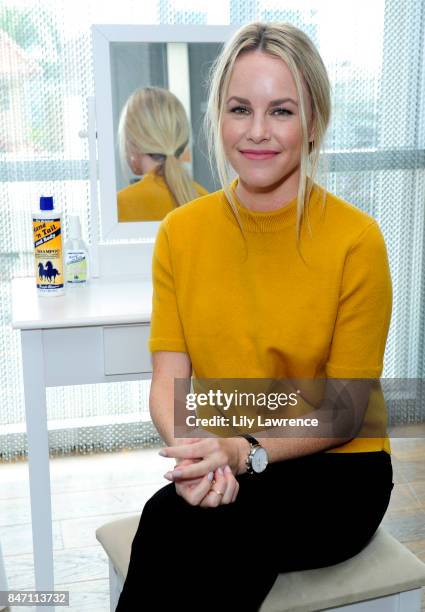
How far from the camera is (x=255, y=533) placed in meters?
1.01

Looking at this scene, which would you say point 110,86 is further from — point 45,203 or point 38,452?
point 38,452

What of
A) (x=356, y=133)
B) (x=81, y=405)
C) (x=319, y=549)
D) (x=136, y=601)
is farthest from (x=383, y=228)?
(x=136, y=601)

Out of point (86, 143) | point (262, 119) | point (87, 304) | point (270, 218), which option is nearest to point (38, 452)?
point (87, 304)

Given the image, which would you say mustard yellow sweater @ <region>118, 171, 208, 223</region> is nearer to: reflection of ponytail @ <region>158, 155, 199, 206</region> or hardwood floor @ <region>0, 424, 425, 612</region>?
reflection of ponytail @ <region>158, 155, 199, 206</region>

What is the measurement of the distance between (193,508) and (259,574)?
0.11 metres

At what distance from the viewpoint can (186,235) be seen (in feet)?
4.10

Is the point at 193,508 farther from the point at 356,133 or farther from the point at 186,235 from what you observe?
the point at 356,133

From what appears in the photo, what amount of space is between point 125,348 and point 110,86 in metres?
0.58

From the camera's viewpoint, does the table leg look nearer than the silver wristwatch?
No

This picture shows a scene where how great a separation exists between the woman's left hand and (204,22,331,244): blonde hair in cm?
32

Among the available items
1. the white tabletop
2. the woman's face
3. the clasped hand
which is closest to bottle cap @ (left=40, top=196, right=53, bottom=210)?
the white tabletop

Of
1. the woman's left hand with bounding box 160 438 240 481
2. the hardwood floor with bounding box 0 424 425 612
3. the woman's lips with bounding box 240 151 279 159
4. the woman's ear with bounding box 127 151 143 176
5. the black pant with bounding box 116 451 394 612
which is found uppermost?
the woman's lips with bounding box 240 151 279 159

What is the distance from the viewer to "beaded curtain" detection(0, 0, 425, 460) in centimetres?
201

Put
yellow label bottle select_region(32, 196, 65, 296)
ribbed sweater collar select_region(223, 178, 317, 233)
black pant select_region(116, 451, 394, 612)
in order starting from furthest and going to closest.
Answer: yellow label bottle select_region(32, 196, 65, 296) → ribbed sweater collar select_region(223, 178, 317, 233) → black pant select_region(116, 451, 394, 612)
